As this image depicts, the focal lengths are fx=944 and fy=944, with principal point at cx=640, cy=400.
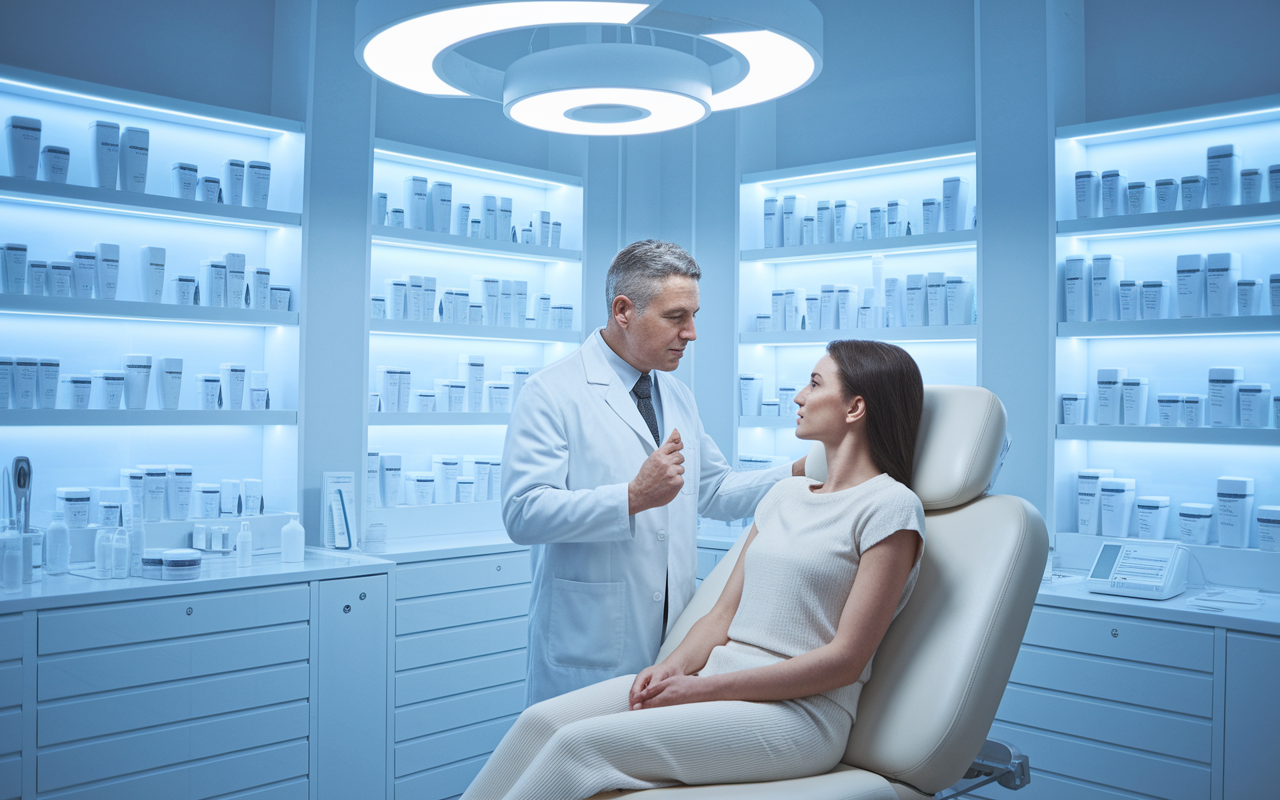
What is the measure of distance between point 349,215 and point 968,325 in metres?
2.24

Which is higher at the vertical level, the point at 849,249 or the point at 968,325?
the point at 849,249

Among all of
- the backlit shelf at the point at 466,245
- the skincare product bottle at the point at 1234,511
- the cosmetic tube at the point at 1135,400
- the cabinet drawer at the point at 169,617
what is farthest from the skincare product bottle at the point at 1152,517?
the cabinet drawer at the point at 169,617

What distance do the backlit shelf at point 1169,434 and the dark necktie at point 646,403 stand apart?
66.5 inches

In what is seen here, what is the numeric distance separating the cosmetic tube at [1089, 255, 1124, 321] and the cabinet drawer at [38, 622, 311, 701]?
2.67 meters

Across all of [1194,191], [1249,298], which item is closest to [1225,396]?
[1249,298]

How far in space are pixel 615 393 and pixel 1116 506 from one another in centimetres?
193

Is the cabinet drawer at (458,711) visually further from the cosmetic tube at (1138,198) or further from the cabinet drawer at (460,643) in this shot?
the cosmetic tube at (1138,198)

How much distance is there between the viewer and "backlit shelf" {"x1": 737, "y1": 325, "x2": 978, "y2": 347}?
337cm

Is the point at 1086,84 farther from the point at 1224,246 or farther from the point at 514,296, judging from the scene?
the point at 514,296

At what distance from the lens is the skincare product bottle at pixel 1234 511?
2.87m

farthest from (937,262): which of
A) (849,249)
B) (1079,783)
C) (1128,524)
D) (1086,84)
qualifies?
(1079,783)

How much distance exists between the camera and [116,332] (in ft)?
10.2

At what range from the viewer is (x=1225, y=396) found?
113 inches

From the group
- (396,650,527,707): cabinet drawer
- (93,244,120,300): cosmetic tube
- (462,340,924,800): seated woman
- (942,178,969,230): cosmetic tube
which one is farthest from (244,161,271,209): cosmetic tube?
(942,178,969,230): cosmetic tube
